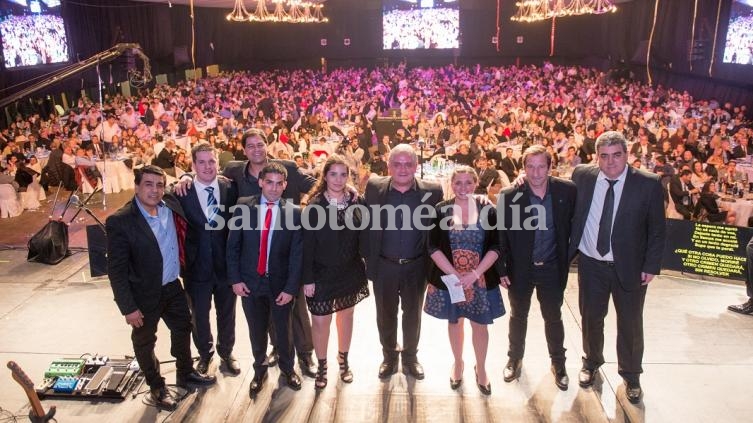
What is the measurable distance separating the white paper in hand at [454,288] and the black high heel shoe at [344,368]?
2.68 ft

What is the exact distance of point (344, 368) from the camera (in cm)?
366

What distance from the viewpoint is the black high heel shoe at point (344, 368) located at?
11.9ft

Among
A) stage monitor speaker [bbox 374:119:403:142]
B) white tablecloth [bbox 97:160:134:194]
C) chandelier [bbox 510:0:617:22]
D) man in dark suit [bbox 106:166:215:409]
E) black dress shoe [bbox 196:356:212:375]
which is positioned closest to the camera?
man in dark suit [bbox 106:166:215:409]

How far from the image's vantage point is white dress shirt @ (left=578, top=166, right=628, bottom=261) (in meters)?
3.26

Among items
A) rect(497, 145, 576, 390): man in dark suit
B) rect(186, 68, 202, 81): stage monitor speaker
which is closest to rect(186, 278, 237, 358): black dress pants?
rect(497, 145, 576, 390): man in dark suit

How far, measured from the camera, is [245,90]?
18953mm

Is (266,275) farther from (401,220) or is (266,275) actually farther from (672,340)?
(672,340)

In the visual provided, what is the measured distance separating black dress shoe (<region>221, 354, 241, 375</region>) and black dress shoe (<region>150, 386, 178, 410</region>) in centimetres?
43

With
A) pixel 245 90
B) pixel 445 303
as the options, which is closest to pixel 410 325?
pixel 445 303

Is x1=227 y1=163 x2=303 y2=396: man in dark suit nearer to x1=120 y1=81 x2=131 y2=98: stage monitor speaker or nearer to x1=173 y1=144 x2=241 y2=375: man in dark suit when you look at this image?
x1=173 y1=144 x2=241 y2=375: man in dark suit

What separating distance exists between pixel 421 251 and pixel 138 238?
1592mm

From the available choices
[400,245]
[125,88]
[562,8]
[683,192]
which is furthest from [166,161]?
[562,8]

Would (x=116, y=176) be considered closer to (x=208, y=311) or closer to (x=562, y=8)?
(x=208, y=311)

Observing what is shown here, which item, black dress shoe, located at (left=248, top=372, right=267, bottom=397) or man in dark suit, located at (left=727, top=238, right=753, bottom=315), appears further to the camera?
man in dark suit, located at (left=727, top=238, right=753, bottom=315)
